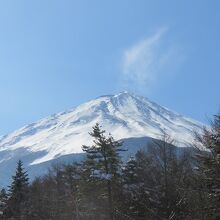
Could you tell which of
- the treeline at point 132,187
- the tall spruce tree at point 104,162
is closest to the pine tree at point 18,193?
the treeline at point 132,187

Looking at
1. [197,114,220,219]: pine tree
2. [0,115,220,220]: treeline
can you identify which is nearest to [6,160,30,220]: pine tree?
[0,115,220,220]: treeline

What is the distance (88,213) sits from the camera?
2421 inches

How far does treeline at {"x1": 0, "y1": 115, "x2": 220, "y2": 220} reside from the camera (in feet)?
91.8

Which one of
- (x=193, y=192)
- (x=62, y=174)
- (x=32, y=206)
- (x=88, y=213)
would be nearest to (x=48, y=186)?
(x=62, y=174)

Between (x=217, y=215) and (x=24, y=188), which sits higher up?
(x=24, y=188)

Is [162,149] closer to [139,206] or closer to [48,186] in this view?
[139,206]

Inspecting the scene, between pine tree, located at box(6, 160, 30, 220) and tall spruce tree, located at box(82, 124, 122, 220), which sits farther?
pine tree, located at box(6, 160, 30, 220)

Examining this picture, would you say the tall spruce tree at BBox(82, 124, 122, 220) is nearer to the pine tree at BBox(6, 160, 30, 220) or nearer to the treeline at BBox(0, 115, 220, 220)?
the treeline at BBox(0, 115, 220, 220)

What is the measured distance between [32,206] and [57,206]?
2.71 metres

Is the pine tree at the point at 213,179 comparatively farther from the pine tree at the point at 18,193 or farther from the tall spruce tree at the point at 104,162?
the pine tree at the point at 18,193

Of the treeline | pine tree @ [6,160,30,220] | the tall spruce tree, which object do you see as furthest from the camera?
pine tree @ [6,160,30,220]

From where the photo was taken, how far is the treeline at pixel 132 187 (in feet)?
91.8

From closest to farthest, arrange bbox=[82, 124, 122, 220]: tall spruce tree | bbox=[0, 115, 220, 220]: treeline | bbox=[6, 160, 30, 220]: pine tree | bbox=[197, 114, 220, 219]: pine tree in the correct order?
bbox=[197, 114, 220, 219]: pine tree < bbox=[0, 115, 220, 220]: treeline < bbox=[82, 124, 122, 220]: tall spruce tree < bbox=[6, 160, 30, 220]: pine tree

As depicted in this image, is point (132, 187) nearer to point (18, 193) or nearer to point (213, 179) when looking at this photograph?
point (18, 193)
